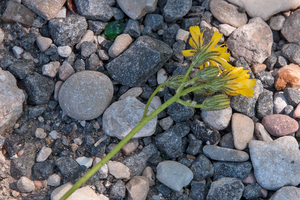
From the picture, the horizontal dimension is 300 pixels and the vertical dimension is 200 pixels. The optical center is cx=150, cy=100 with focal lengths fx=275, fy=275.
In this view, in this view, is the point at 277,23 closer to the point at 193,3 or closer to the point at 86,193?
the point at 193,3

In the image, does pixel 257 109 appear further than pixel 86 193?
Yes

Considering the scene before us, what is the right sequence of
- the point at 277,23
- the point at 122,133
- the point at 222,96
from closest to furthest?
1. the point at 222,96
2. the point at 122,133
3. the point at 277,23

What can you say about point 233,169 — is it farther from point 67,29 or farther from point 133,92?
point 67,29

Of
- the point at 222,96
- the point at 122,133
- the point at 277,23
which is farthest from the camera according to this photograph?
the point at 277,23

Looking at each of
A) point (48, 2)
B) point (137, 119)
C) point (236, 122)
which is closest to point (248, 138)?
point (236, 122)

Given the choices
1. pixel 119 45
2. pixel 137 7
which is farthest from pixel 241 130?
pixel 137 7

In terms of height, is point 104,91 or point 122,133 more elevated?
point 104,91

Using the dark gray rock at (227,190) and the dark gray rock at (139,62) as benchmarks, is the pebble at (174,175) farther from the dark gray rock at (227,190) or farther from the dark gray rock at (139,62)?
the dark gray rock at (139,62)
